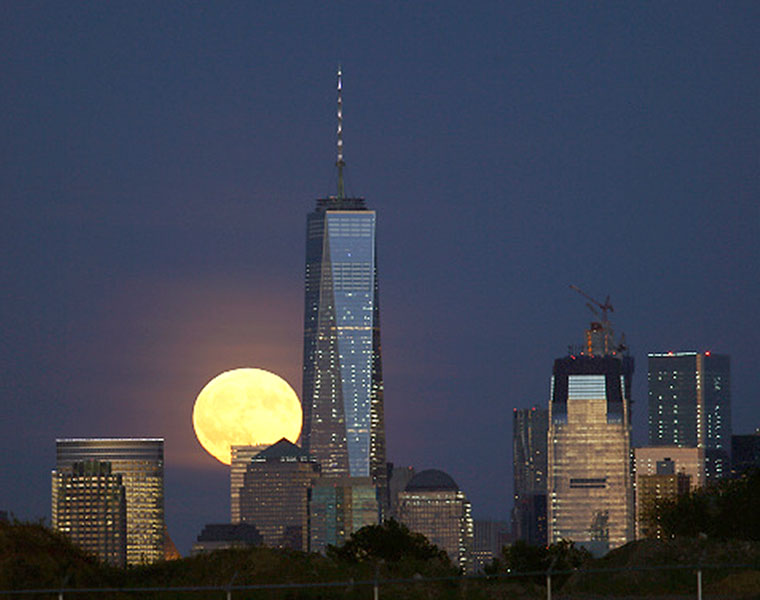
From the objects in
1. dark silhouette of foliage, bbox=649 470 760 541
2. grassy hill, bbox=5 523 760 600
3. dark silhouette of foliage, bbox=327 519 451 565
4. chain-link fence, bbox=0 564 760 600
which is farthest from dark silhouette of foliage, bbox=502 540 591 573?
chain-link fence, bbox=0 564 760 600

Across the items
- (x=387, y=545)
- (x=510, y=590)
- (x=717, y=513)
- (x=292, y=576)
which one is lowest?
(x=510, y=590)

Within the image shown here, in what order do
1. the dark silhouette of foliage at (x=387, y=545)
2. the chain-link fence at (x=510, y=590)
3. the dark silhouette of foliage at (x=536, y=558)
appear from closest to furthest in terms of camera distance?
the chain-link fence at (x=510, y=590) → the dark silhouette of foliage at (x=536, y=558) → the dark silhouette of foliage at (x=387, y=545)

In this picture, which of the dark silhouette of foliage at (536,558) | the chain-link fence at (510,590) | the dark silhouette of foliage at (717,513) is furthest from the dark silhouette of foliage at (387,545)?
the chain-link fence at (510,590)

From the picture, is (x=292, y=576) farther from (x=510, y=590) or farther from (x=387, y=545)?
(x=387, y=545)

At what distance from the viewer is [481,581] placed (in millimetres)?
52750

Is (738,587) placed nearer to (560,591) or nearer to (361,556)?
(560,591)

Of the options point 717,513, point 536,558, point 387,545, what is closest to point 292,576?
point 536,558

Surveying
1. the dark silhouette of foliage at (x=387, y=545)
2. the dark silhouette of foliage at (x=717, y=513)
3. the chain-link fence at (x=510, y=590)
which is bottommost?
the chain-link fence at (x=510, y=590)

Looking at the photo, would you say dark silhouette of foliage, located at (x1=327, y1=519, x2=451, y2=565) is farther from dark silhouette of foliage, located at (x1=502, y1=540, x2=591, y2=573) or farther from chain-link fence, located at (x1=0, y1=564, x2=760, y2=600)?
chain-link fence, located at (x1=0, y1=564, x2=760, y2=600)

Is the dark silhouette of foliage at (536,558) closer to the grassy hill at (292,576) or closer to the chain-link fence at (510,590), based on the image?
the grassy hill at (292,576)

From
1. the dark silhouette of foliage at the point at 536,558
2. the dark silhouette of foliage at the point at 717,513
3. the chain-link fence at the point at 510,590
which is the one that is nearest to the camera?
the chain-link fence at the point at 510,590

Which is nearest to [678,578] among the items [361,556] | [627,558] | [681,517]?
[627,558]

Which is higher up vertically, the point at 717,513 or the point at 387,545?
the point at 717,513

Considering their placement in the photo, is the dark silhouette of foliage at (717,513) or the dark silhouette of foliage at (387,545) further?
the dark silhouette of foliage at (717,513)
